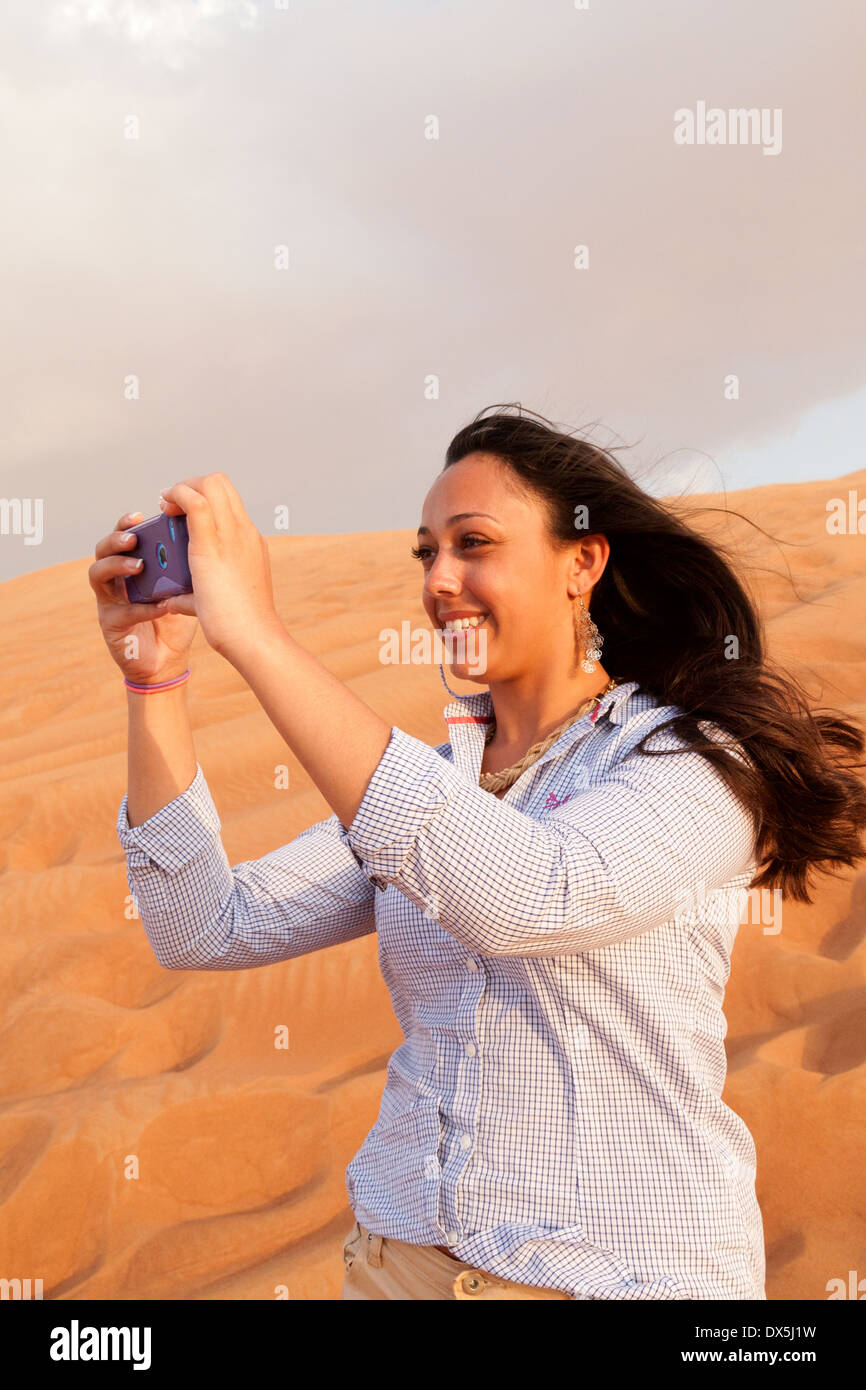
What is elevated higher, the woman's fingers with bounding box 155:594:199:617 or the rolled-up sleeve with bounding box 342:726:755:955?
the woman's fingers with bounding box 155:594:199:617

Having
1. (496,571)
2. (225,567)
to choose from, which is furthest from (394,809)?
(496,571)

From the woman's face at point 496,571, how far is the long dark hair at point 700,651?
0.20 feet

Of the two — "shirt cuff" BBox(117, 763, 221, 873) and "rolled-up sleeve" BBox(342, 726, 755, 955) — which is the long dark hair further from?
"shirt cuff" BBox(117, 763, 221, 873)

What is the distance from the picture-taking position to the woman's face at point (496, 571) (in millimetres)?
1890

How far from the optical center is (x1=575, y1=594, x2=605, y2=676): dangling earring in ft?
6.55

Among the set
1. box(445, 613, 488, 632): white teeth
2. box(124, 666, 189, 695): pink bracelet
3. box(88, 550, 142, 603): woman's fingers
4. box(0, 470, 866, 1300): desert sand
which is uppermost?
box(88, 550, 142, 603): woman's fingers

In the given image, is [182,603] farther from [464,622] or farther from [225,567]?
[464,622]

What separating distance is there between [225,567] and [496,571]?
26.6 inches

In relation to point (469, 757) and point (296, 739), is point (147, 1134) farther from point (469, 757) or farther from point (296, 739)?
point (296, 739)

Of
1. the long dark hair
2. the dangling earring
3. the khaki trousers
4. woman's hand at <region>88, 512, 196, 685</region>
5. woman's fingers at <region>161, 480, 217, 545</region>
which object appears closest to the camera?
woman's fingers at <region>161, 480, 217, 545</region>

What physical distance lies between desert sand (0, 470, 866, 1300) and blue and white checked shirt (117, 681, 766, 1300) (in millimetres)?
1085

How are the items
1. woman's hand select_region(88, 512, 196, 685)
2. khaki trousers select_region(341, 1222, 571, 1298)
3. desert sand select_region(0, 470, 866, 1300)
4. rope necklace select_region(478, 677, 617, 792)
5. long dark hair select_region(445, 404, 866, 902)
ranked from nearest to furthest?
khaki trousers select_region(341, 1222, 571, 1298) < long dark hair select_region(445, 404, 866, 902) < woman's hand select_region(88, 512, 196, 685) < rope necklace select_region(478, 677, 617, 792) < desert sand select_region(0, 470, 866, 1300)

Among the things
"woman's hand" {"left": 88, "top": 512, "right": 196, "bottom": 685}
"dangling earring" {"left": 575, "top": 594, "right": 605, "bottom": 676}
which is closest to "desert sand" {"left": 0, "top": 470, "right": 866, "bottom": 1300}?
"dangling earring" {"left": 575, "top": 594, "right": 605, "bottom": 676}

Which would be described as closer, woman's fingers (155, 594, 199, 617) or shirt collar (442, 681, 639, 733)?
woman's fingers (155, 594, 199, 617)
